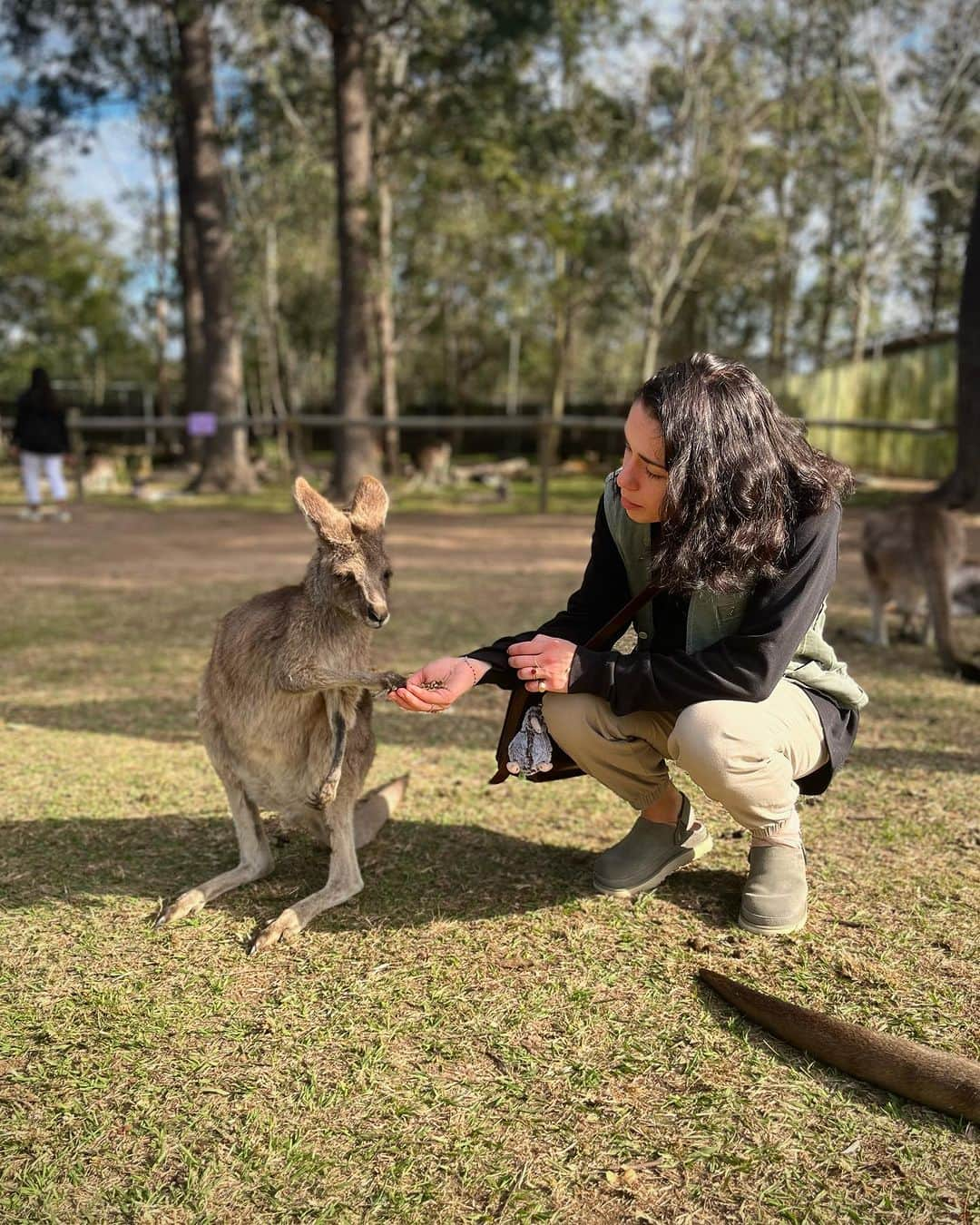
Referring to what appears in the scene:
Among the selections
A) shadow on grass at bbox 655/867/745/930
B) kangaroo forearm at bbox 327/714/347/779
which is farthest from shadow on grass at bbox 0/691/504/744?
kangaroo forearm at bbox 327/714/347/779

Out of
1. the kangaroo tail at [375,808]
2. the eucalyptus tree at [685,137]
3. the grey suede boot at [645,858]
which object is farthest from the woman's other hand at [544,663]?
the eucalyptus tree at [685,137]

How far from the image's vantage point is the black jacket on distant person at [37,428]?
991cm

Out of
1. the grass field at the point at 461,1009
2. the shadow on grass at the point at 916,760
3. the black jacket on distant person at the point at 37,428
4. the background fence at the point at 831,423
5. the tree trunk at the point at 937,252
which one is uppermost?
the tree trunk at the point at 937,252

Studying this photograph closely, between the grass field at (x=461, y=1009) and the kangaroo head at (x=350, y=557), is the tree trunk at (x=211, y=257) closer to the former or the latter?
the grass field at (x=461, y=1009)

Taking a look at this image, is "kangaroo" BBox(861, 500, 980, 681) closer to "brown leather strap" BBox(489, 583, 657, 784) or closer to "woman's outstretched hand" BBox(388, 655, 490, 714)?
"brown leather strap" BBox(489, 583, 657, 784)

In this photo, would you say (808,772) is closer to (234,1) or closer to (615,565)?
(615,565)

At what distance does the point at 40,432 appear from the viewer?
992 centimetres

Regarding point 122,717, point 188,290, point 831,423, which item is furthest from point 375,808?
point 188,290

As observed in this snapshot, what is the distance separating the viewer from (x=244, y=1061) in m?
1.81

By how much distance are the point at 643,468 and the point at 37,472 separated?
966cm

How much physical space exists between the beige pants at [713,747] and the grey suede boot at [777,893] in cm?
7

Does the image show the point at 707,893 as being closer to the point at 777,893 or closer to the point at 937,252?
the point at 777,893

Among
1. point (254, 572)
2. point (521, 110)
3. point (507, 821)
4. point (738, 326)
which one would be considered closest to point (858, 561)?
point (254, 572)

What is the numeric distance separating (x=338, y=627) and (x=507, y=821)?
0.95m
